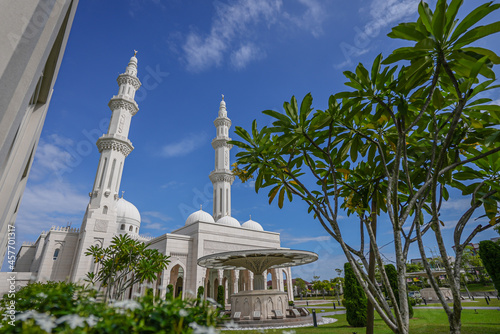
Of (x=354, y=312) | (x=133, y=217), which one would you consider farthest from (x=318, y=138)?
(x=133, y=217)

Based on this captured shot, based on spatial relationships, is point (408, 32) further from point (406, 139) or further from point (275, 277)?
point (275, 277)

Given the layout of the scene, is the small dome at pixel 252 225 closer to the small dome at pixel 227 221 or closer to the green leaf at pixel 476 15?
the small dome at pixel 227 221

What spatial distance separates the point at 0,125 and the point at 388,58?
16.5 feet

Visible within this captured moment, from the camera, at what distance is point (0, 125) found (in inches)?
112

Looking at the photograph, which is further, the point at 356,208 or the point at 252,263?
the point at 252,263

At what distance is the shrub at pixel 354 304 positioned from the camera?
11914 mm

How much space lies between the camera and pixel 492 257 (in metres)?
10.1

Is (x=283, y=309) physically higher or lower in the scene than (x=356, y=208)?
lower

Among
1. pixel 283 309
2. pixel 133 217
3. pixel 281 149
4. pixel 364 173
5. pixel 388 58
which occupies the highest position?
pixel 133 217

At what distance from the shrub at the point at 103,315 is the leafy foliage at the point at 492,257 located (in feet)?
40.8

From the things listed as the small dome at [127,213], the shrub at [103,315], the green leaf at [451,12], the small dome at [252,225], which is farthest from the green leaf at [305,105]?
the small dome at [127,213]

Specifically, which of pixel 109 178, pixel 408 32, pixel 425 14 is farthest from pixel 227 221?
pixel 425 14

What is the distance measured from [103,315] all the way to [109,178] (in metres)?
28.7

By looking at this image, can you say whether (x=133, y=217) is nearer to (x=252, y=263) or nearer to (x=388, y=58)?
(x=252, y=263)
